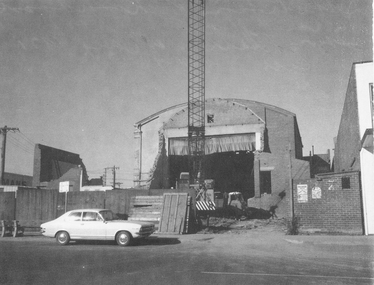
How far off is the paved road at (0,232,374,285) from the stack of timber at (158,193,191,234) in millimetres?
3434

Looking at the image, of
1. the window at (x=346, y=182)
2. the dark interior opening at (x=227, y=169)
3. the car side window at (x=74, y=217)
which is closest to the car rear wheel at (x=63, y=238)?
the car side window at (x=74, y=217)

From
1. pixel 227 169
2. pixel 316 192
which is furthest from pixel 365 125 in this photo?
pixel 227 169

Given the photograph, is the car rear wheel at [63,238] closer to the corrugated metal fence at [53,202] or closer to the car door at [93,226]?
the car door at [93,226]

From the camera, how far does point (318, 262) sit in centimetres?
982

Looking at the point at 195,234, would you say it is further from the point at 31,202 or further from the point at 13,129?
the point at 13,129

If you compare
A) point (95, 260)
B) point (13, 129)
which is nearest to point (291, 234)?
point (95, 260)

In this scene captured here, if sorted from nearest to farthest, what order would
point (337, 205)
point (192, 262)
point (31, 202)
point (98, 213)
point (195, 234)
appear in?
point (192, 262)
point (98, 213)
point (337, 205)
point (195, 234)
point (31, 202)

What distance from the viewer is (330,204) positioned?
1623 cm

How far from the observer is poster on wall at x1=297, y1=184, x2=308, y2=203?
55.2 ft

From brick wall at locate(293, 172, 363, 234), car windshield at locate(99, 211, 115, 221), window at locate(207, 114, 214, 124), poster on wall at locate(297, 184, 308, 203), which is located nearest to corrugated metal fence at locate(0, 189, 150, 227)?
car windshield at locate(99, 211, 115, 221)

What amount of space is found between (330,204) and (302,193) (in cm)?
130

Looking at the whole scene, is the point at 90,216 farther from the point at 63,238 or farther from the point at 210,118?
the point at 210,118

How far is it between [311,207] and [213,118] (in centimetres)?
2227

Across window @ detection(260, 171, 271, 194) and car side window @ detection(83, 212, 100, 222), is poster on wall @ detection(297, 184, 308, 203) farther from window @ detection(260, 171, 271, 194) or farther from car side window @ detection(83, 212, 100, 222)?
window @ detection(260, 171, 271, 194)
